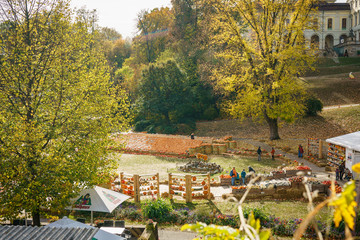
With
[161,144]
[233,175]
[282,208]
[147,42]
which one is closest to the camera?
[282,208]

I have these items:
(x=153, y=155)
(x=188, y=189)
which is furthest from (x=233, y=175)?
(x=153, y=155)

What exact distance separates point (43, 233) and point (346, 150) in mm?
19075

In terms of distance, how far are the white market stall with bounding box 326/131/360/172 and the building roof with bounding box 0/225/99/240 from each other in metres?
17.0

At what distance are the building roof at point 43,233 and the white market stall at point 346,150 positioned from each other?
55.6ft

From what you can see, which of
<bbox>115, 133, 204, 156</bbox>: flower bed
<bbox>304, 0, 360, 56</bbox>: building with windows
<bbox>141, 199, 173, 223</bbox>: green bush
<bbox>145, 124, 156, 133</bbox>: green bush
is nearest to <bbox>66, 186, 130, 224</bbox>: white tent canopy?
<bbox>141, 199, 173, 223</bbox>: green bush

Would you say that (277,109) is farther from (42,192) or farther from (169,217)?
(42,192)

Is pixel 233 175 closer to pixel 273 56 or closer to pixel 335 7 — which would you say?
pixel 273 56

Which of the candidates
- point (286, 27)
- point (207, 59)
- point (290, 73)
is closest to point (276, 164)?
point (290, 73)

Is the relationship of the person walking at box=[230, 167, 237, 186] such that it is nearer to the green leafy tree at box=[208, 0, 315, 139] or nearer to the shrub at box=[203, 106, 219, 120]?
the green leafy tree at box=[208, 0, 315, 139]

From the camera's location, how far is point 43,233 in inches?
369

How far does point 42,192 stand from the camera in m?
12.6

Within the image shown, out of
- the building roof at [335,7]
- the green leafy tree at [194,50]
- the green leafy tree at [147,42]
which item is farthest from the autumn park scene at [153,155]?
the building roof at [335,7]

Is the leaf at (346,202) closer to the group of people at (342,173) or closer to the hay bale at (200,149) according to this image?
the group of people at (342,173)

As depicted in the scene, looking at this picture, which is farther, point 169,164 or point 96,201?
point 169,164
